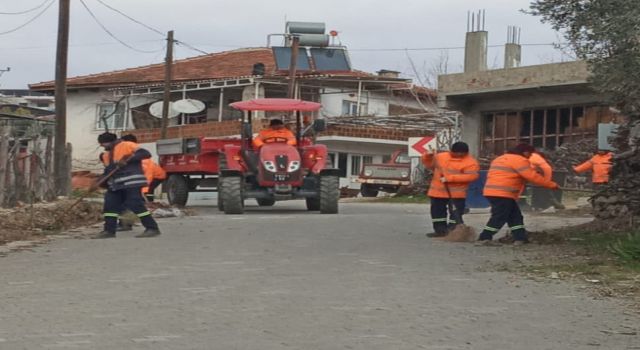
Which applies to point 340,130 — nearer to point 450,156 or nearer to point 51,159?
point 51,159

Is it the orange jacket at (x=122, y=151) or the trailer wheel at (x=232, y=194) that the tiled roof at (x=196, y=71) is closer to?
the trailer wheel at (x=232, y=194)

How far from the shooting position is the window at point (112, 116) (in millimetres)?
47844

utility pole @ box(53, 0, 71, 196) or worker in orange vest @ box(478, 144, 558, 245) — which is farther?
utility pole @ box(53, 0, 71, 196)

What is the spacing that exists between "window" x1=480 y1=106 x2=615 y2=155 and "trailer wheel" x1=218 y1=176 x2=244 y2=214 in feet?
34.5

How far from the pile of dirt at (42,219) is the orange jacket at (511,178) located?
6.62 meters

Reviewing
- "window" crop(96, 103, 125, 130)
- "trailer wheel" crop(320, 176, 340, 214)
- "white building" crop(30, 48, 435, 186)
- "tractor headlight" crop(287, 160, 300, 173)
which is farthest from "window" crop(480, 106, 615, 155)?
"window" crop(96, 103, 125, 130)

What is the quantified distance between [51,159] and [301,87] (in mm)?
23198

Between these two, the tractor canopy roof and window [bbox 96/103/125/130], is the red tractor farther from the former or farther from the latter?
window [bbox 96/103/125/130]

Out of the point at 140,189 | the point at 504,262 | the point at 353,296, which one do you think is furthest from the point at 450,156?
the point at 353,296

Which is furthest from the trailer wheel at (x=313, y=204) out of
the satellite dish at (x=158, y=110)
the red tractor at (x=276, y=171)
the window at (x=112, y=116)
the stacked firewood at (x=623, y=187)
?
the window at (x=112, y=116)

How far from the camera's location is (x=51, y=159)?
22688mm

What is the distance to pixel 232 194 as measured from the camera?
21000 mm

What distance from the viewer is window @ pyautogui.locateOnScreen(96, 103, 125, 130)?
157ft

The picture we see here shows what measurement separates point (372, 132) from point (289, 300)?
1473 inches
